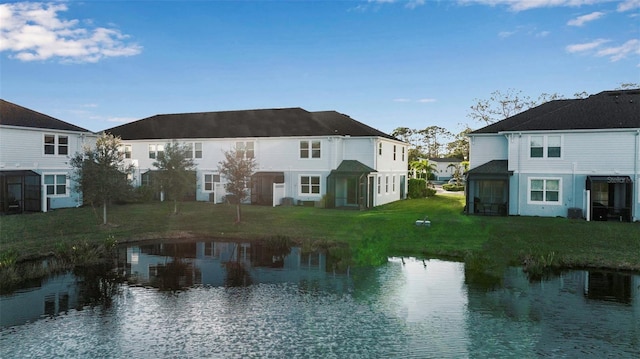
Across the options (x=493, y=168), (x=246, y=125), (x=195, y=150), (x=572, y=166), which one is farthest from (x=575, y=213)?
(x=195, y=150)

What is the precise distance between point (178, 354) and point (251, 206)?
2720 centimetres

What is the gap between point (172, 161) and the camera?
3120 cm

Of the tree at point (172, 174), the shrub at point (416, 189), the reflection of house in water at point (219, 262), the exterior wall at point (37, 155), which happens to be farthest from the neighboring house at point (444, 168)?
the reflection of house in water at point (219, 262)

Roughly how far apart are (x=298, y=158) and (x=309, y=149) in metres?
1.18

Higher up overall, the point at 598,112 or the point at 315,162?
the point at 598,112

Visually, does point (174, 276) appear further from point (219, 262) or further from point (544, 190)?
point (544, 190)

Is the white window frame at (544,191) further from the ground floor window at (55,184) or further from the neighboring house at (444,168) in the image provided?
the neighboring house at (444,168)

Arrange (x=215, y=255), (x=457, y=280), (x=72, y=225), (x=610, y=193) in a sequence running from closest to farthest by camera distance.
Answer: (x=457, y=280)
(x=215, y=255)
(x=72, y=225)
(x=610, y=193)

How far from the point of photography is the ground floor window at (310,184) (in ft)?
123

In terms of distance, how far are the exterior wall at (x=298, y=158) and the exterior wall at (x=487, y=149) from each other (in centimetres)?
744

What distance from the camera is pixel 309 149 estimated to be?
37781 millimetres

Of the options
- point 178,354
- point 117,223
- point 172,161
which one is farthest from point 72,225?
point 178,354

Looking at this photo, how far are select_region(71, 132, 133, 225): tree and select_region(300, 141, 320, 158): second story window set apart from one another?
14731 mm

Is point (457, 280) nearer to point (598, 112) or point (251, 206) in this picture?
point (598, 112)
